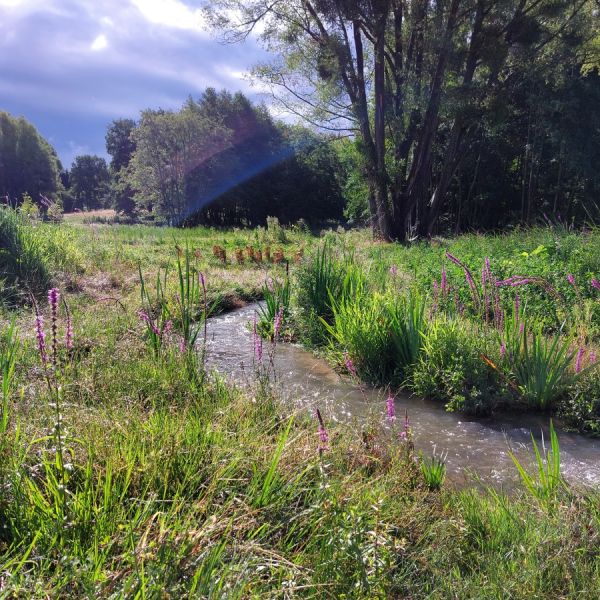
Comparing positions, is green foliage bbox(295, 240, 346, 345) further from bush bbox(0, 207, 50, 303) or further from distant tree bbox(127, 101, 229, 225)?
distant tree bbox(127, 101, 229, 225)

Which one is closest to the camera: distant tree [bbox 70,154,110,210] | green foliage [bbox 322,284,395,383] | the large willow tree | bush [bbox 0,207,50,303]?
green foliage [bbox 322,284,395,383]

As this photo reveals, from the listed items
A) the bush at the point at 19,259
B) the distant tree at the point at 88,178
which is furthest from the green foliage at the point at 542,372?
the distant tree at the point at 88,178

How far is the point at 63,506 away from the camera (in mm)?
1780

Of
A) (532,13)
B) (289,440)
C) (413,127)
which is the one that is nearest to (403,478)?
(289,440)

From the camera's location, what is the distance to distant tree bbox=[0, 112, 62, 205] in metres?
39.1

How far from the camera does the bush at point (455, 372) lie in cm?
420

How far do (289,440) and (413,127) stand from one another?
14.4 metres

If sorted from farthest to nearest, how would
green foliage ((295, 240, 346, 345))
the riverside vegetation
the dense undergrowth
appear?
green foliage ((295, 240, 346, 345)) < the dense undergrowth < the riverside vegetation

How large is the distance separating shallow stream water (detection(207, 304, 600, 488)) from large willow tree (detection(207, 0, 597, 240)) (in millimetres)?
10751

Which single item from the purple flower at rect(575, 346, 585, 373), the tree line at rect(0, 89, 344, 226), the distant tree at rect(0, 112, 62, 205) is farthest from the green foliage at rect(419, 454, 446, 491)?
the distant tree at rect(0, 112, 62, 205)

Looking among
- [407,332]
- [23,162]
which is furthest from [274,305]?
[23,162]

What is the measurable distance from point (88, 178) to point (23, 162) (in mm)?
22871

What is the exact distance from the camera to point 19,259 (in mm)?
7316

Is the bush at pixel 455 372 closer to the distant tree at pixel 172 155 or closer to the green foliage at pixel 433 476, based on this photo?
the green foliage at pixel 433 476
